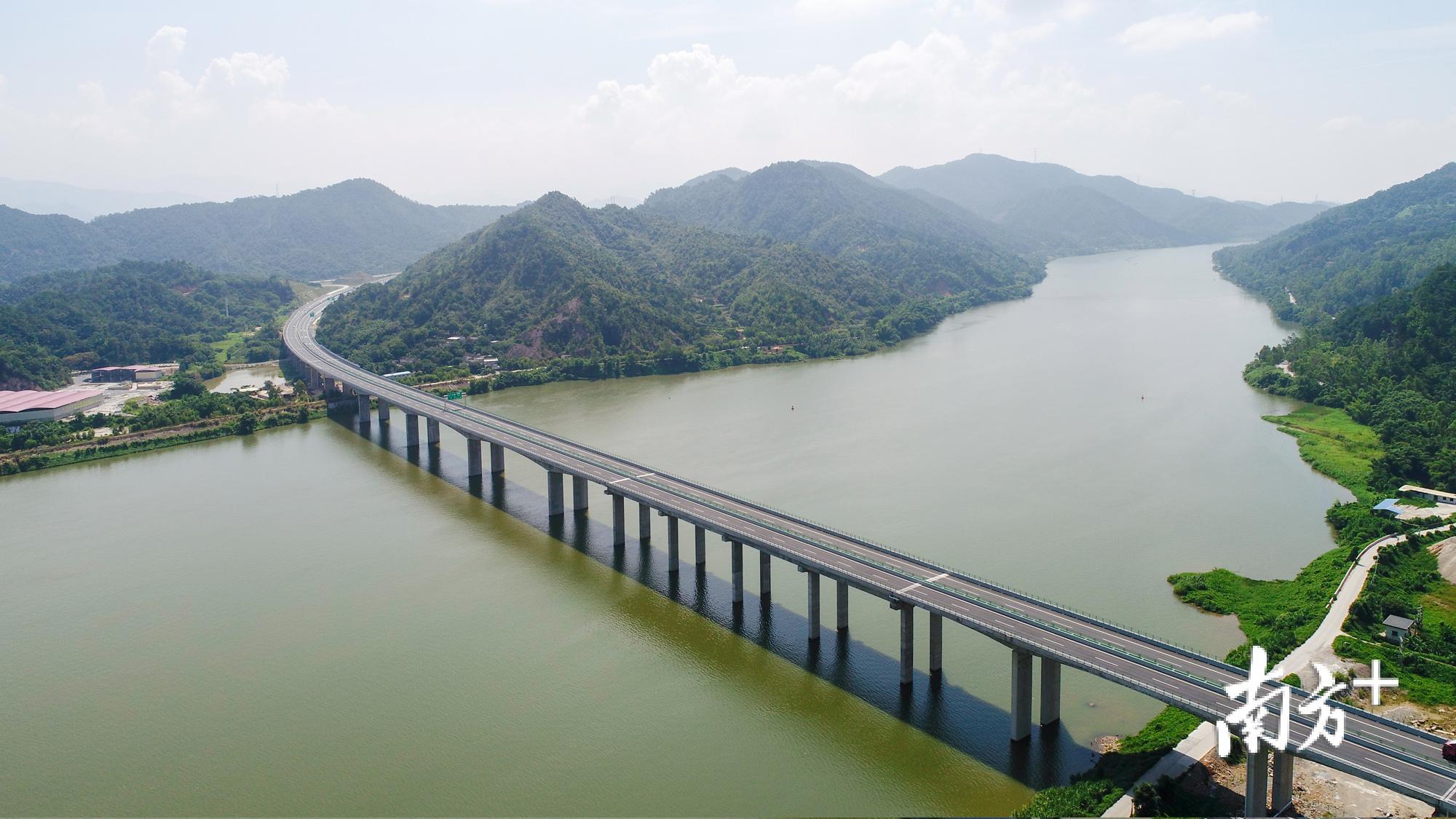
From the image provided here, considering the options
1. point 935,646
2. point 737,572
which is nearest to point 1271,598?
point 935,646

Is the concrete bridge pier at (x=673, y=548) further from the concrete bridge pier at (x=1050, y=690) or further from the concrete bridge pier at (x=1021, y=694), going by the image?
the concrete bridge pier at (x=1050, y=690)

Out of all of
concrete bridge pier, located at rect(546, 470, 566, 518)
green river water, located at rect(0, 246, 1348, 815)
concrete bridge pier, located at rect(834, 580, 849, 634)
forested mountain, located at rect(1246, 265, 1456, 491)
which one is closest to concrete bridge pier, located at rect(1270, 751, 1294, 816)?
green river water, located at rect(0, 246, 1348, 815)

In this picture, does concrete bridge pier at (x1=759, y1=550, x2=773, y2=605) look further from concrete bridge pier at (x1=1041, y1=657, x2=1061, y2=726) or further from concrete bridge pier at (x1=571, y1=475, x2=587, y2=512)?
concrete bridge pier at (x1=571, y1=475, x2=587, y2=512)

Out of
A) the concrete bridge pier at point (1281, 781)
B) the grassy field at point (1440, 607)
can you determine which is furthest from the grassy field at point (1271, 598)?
the concrete bridge pier at point (1281, 781)

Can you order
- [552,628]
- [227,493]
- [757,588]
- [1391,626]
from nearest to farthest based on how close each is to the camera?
1. [1391,626]
2. [552,628]
3. [757,588]
4. [227,493]

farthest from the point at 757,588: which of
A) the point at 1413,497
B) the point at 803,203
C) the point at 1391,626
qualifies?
the point at 803,203

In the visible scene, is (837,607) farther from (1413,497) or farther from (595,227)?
(595,227)
